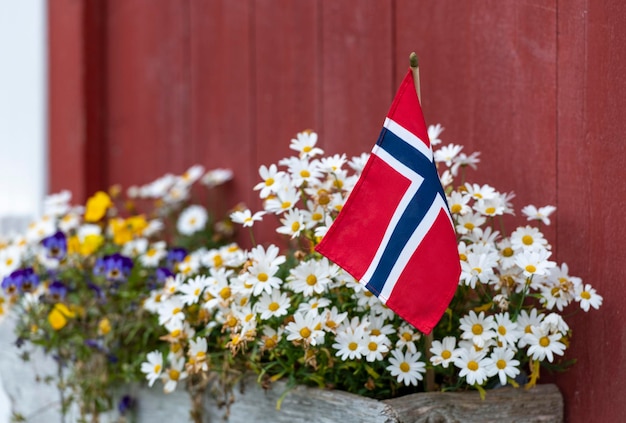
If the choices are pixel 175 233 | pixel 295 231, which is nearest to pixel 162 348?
pixel 295 231

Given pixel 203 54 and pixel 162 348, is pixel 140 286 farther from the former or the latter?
pixel 203 54

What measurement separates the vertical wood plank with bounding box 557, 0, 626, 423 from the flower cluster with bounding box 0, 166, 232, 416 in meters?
0.77

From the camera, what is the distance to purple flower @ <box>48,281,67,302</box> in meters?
2.00

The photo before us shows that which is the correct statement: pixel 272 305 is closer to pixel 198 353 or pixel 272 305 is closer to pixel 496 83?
pixel 198 353

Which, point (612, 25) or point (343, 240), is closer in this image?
point (343, 240)

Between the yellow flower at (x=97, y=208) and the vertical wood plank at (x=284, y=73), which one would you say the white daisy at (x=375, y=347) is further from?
the yellow flower at (x=97, y=208)

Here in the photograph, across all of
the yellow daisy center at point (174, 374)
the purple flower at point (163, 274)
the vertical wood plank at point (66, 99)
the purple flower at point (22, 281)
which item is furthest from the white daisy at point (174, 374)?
the vertical wood plank at point (66, 99)

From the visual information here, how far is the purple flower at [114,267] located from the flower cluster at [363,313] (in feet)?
0.94

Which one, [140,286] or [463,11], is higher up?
[463,11]

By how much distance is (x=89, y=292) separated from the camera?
6.80ft

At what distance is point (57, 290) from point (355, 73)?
0.85 m

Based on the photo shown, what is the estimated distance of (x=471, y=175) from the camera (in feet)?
5.79

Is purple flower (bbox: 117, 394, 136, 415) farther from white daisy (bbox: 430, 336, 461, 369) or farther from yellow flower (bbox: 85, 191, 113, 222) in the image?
white daisy (bbox: 430, 336, 461, 369)

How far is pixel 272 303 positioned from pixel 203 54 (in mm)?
1141
